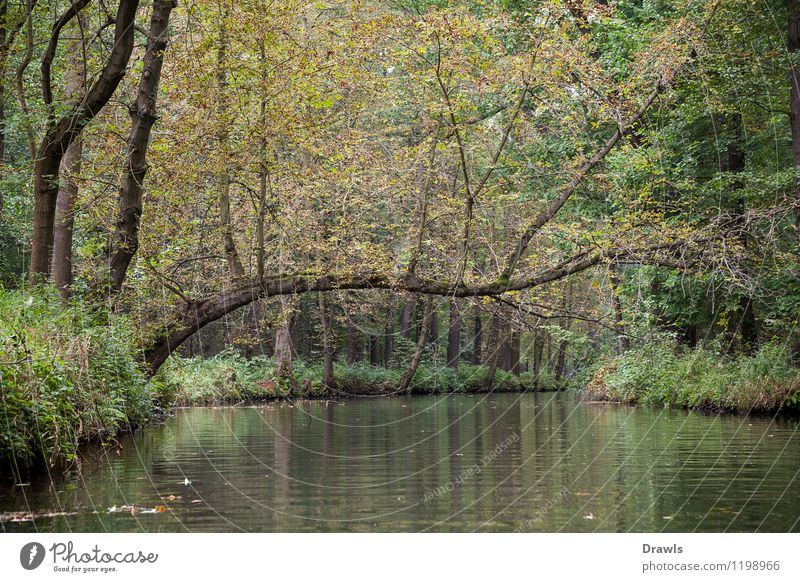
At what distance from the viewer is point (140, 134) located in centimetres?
1470

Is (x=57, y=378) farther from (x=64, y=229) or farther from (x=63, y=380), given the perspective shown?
(x=64, y=229)

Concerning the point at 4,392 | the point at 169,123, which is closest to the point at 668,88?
the point at 169,123

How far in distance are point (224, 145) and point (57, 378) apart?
7099 mm

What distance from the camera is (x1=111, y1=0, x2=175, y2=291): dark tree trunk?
14648 mm

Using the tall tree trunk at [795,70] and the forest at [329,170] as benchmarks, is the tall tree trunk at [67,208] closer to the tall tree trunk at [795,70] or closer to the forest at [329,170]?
the forest at [329,170]

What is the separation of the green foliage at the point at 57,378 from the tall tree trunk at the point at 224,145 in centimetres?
260

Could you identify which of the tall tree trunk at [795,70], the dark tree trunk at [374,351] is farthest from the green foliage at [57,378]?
the dark tree trunk at [374,351]

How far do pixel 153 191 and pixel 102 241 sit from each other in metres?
1.56

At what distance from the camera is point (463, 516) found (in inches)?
281

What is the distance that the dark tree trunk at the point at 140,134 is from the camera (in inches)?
577

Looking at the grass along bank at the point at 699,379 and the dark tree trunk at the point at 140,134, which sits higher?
the dark tree trunk at the point at 140,134

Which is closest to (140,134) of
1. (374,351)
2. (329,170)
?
(329,170)

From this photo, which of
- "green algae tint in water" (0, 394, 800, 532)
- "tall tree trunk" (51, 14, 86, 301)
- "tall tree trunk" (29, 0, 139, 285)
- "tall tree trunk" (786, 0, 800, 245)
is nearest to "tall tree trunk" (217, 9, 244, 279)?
"tall tree trunk" (29, 0, 139, 285)

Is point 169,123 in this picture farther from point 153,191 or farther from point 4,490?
point 4,490
